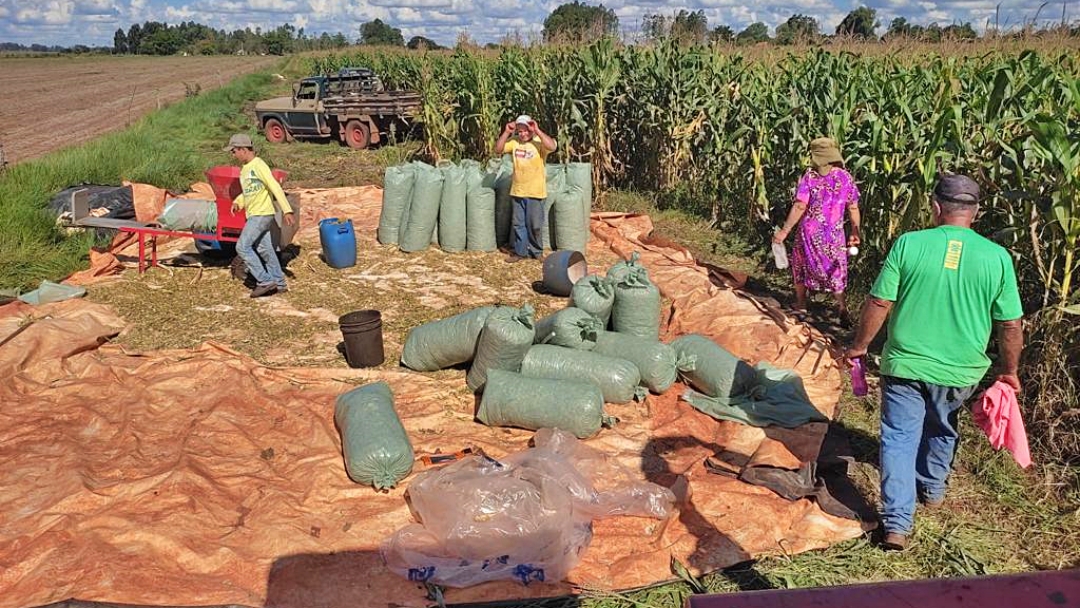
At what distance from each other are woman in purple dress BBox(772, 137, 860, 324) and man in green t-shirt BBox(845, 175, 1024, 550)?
9.19ft

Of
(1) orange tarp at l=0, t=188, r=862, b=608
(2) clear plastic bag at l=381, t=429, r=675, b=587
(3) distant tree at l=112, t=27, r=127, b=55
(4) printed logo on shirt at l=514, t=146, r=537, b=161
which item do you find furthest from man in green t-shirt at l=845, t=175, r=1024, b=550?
(3) distant tree at l=112, t=27, r=127, b=55

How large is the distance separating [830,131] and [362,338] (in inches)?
222

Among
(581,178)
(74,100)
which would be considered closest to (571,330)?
(581,178)

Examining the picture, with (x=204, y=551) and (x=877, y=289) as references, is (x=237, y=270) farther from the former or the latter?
(x=877, y=289)

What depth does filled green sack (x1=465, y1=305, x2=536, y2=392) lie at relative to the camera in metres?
Answer: 5.44

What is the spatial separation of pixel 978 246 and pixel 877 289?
47 centimetres

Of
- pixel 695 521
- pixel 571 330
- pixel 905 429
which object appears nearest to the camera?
pixel 905 429

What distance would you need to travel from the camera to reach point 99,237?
9352mm

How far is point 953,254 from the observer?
347 cm

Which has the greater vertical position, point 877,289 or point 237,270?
point 877,289

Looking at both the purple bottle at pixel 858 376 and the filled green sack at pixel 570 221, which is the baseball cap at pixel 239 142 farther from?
the purple bottle at pixel 858 376

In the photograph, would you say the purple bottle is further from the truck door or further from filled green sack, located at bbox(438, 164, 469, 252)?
the truck door

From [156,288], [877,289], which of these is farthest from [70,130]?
[877,289]

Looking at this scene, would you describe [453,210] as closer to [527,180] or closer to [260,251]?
[527,180]
